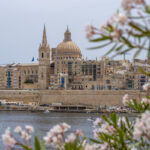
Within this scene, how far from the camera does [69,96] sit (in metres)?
58.9

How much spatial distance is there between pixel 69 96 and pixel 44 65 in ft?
29.0

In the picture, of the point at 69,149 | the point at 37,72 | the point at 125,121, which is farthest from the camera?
the point at 37,72

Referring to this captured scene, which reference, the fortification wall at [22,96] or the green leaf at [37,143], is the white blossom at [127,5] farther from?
the fortification wall at [22,96]

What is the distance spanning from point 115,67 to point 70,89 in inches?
359

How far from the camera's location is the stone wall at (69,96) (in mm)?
57188

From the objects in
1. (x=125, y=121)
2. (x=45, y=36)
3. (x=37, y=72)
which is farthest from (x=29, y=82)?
(x=125, y=121)

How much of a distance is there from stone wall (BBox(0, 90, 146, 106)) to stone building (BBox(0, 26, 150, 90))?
198 cm

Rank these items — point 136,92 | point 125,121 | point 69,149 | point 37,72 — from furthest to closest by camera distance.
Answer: point 37,72, point 136,92, point 125,121, point 69,149

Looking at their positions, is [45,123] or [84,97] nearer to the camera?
[45,123]

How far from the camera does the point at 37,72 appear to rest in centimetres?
7062

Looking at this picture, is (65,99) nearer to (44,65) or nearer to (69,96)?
(69,96)

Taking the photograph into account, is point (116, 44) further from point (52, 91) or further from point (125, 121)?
point (52, 91)

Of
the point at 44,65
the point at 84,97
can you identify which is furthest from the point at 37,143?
the point at 44,65

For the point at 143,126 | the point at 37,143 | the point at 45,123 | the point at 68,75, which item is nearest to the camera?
the point at 143,126
